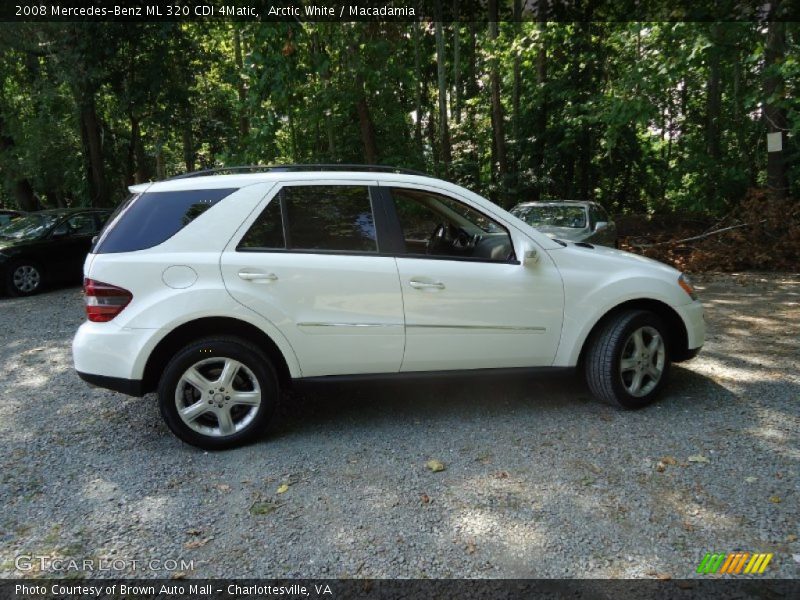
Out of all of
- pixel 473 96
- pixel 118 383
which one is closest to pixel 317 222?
pixel 118 383

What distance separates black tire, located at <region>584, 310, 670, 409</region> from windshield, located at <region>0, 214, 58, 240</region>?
10568 millimetres

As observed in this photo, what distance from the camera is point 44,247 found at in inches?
423

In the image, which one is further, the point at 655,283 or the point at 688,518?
the point at 655,283

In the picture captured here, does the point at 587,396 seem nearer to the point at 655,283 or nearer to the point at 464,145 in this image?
the point at 655,283

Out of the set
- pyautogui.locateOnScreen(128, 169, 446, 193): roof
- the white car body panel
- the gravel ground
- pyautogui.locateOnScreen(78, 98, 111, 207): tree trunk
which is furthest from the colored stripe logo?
pyautogui.locateOnScreen(78, 98, 111, 207): tree trunk

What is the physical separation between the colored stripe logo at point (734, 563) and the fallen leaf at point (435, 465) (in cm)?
149

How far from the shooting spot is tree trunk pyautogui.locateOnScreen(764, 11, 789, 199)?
10.0 m

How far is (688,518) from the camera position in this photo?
301 cm

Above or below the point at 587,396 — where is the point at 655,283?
above

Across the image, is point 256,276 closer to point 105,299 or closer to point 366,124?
point 105,299

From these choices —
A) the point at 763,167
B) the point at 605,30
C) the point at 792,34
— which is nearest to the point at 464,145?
the point at 605,30

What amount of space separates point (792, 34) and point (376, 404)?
11.0 m

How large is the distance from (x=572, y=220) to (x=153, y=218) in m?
8.08

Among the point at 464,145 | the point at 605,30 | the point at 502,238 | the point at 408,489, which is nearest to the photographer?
the point at 408,489
